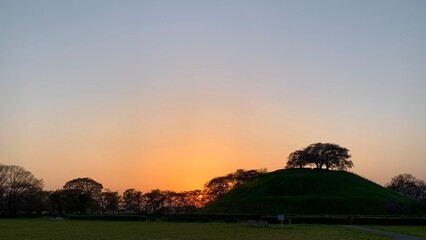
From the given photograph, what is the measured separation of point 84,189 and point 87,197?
335cm

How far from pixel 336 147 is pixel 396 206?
46.8m

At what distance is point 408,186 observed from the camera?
167m

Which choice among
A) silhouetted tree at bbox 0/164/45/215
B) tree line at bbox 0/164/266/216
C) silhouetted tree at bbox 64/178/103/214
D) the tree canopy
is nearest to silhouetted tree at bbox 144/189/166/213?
tree line at bbox 0/164/266/216

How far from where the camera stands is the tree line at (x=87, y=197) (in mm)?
126000

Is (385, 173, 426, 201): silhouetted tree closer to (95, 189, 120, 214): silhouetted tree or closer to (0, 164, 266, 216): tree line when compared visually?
(0, 164, 266, 216): tree line

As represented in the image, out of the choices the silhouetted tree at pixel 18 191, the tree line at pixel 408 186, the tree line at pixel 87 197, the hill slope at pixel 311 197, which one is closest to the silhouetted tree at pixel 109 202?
the tree line at pixel 87 197

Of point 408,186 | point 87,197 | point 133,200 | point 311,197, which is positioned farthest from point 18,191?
point 408,186

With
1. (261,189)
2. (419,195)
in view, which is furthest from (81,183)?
(419,195)

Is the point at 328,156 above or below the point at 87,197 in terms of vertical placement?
above

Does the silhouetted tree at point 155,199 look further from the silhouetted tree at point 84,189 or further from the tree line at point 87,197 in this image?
the silhouetted tree at point 84,189

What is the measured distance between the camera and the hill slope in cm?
9775

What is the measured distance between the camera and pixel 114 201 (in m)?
162

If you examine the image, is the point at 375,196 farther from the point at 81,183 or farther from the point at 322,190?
the point at 81,183

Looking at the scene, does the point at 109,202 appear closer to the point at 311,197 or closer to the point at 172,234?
the point at 311,197
